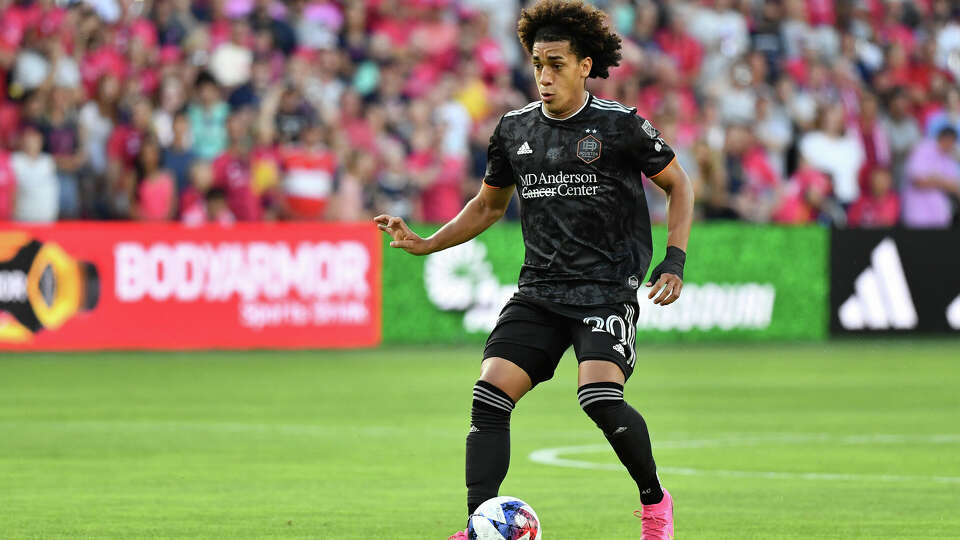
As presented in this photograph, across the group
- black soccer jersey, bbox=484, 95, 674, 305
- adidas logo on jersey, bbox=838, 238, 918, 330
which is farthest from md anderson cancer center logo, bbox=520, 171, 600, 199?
adidas logo on jersey, bbox=838, 238, 918, 330

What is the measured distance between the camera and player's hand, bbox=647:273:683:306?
7.14m

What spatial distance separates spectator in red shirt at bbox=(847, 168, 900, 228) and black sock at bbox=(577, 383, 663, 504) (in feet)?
60.8

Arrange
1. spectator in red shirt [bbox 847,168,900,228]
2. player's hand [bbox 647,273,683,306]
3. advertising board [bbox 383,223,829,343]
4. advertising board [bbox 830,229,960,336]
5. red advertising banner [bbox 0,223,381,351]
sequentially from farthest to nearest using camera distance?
1. spectator in red shirt [bbox 847,168,900,228]
2. advertising board [bbox 830,229,960,336]
3. advertising board [bbox 383,223,829,343]
4. red advertising banner [bbox 0,223,381,351]
5. player's hand [bbox 647,273,683,306]

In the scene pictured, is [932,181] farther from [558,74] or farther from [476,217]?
[558,74]

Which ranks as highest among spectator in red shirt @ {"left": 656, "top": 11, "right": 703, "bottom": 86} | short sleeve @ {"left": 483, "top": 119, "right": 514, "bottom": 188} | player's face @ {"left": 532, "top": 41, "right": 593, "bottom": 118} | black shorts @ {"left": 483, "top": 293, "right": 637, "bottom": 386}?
spectator in red shirt @ {"left": 656, "top": 11, "right": 703, "bottom": 86}

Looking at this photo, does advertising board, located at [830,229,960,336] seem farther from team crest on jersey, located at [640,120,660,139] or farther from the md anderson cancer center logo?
the md anderson cancer center logo

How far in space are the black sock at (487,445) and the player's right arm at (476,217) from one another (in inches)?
33.2

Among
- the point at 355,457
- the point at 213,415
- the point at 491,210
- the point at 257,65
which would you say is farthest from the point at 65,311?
the point at 491,210

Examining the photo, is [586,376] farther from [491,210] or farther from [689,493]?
[689,493]

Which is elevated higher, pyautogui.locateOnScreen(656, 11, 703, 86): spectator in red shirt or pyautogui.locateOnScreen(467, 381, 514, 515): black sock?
pyautogui.locateOnScreen(656, 11, 703, 86): spectator in red shirt

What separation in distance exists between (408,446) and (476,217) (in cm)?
458

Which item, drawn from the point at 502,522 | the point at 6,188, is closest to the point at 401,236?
the point at 502,522

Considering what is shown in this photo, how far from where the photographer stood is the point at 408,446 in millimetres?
12406

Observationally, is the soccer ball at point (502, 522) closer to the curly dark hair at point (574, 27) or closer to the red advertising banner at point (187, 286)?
the curly dark hair at point (574, 27)
